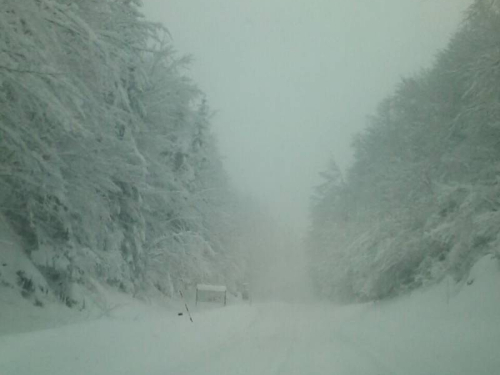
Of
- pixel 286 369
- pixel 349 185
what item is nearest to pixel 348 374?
pixel 286 369

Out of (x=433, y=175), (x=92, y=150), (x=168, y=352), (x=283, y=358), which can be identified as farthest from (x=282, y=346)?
(x=433, y=175)

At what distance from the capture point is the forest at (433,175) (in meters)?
12.4

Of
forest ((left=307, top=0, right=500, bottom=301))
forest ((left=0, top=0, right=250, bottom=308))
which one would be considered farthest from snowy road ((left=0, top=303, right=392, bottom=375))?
forest ((left=307, top=0, right=500, bottom=301))

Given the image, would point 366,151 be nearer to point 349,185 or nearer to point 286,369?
point 349,185

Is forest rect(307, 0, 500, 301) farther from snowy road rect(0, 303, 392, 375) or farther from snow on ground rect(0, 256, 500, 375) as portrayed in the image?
snowy road rect(0, 303, 392, 375)

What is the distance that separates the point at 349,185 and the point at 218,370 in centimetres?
2991

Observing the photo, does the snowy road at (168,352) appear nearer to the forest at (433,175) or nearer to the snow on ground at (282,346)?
the snow on ground at (282,346)

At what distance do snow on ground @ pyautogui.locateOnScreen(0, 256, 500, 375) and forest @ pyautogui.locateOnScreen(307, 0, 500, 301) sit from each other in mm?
1530

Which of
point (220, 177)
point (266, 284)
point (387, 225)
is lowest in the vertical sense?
point (266, 284)

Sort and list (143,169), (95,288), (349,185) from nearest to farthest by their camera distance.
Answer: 1. (95,288)
2. (143,169)
3. (349,185)

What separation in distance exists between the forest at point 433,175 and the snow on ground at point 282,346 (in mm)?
1530

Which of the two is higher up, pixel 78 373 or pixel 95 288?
pixel 95 288

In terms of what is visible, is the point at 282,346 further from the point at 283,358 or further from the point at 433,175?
the point at 433,175

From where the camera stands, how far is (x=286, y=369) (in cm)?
857
